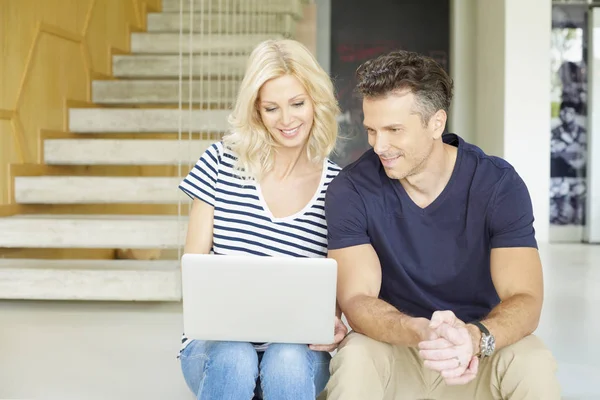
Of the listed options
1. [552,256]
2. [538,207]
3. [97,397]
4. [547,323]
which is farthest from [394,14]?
[97,397]

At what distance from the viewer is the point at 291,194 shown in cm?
201

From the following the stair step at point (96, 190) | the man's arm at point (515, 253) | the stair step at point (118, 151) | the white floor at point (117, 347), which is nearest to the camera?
the man's arm at point (515, 253)

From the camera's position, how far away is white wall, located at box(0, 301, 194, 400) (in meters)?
2.50

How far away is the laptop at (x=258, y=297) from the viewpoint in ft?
5.25

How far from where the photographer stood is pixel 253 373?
175 centimetres

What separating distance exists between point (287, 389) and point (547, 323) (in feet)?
6.46

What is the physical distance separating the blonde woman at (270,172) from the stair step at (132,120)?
2542 mm

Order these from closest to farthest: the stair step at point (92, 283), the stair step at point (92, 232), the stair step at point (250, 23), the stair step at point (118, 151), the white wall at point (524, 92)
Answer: the stair step at point (92, 283), the stair step at point (92, 232), the stair step at point (118, 151), the stair step at point (250, 23), the white wall at point (524, 92)

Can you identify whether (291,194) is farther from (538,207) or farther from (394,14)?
(394,14)

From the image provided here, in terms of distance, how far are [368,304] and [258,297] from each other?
27 cm

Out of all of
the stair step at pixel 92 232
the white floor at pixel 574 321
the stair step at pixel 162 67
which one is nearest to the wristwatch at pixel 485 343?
the white floor at pixel 574 321

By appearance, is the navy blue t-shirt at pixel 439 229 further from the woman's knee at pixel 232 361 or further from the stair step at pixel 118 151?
the stair step at pixel 118 151

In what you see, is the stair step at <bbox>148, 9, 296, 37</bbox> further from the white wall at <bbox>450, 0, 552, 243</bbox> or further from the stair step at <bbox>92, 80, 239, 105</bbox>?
the white wall at <bbox>450, 0, 552, 243</bbox>

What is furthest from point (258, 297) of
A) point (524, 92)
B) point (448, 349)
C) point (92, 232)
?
point (524, 92)
